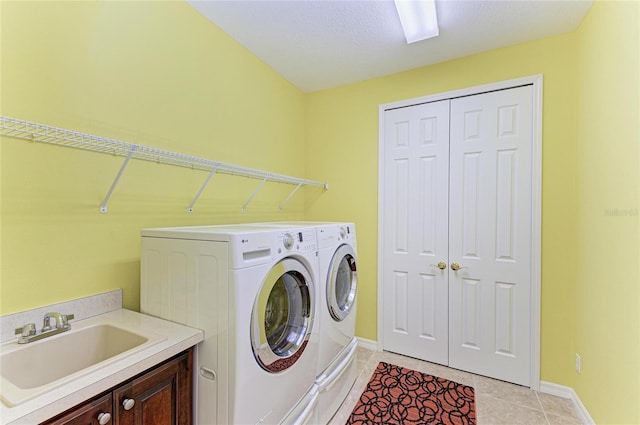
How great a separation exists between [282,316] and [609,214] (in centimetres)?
184

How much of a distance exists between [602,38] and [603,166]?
75 cm

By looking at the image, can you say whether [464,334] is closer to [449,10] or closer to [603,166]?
[603,166]

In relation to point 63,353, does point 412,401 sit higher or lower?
lower

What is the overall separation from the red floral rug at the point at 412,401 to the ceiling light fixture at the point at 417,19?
2530mm

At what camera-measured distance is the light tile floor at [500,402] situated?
1.78 meters

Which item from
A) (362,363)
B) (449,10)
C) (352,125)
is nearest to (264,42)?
(352,125)

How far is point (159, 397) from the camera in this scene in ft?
3.43

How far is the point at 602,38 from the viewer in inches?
63.6

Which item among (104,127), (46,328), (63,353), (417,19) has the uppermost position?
(417,19)

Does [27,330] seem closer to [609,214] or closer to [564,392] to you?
[609,214]

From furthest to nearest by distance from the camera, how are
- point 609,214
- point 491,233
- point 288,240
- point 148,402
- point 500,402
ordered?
point 491,233
point 500,402
point 609,214
point 288,240
point 148,402

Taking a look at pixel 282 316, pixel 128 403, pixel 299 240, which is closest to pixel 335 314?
pixel 282 316

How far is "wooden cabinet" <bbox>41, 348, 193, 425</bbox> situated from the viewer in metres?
0.83

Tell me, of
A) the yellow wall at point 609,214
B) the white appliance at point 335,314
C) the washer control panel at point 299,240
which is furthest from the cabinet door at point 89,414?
the yellow wall at point 609,214
